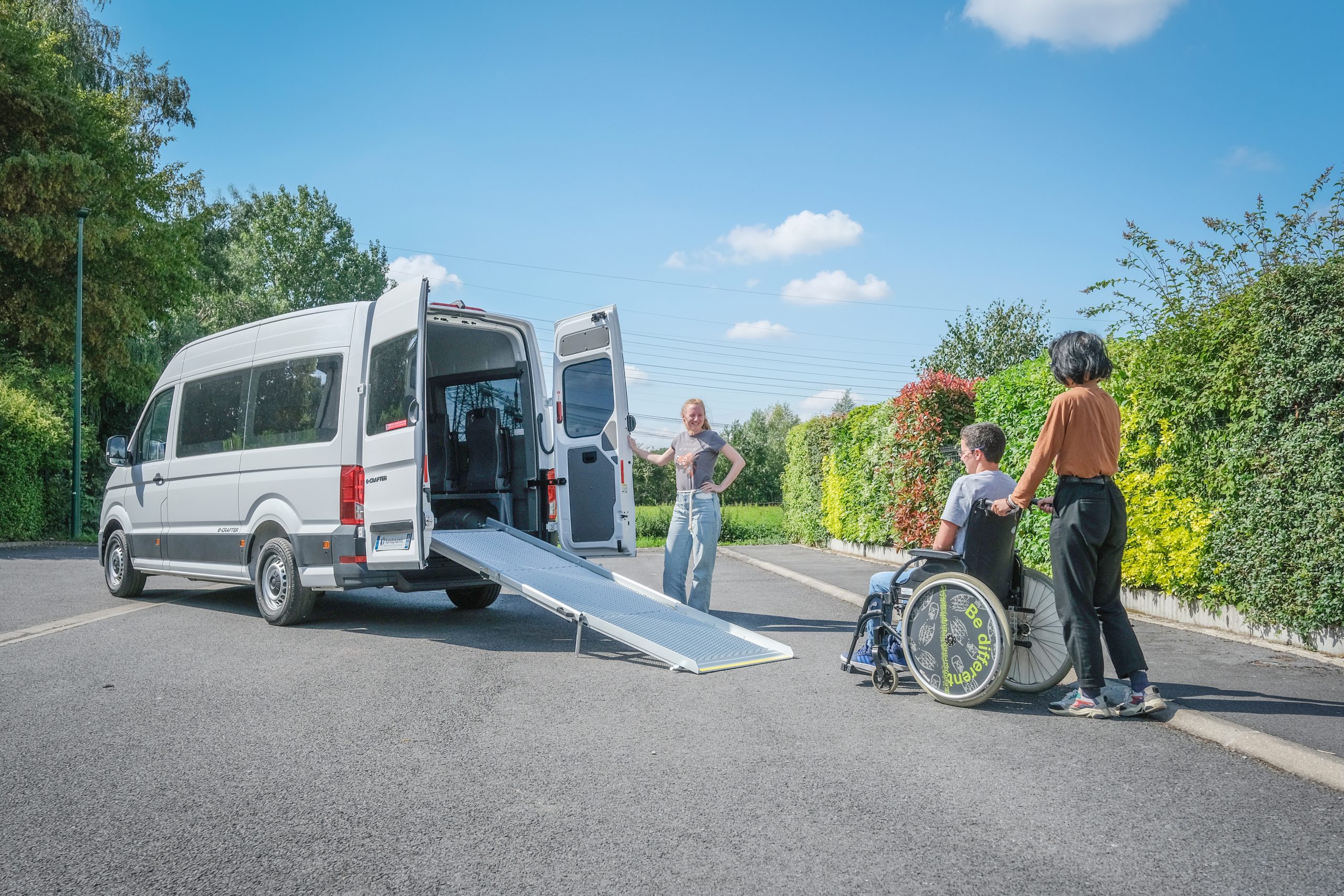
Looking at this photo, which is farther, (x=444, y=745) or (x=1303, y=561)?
(x=1303, y=561)

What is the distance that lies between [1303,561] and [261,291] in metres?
53.5

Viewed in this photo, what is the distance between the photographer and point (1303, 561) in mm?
6336

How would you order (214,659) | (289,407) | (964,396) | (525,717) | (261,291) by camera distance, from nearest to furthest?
(525,717) → (214,659) → (289,407) → (964,396) → (261,291)

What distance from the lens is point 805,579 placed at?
40.9 feet

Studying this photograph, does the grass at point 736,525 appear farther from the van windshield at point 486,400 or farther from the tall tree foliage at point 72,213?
the tall tree foliage at point 72,213

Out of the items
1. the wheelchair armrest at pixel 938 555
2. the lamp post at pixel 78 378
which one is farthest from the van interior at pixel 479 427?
the lamp post at pixel 78 378

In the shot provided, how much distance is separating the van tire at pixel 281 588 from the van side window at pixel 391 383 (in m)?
1.40

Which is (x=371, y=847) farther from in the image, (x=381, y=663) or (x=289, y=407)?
(x=289, y=407)

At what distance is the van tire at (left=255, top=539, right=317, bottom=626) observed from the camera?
315 inches

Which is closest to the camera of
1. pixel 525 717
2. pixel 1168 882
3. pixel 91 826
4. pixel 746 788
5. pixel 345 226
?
pixel 1168 882

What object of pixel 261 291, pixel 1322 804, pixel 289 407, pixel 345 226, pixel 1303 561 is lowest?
pixel 1322 804

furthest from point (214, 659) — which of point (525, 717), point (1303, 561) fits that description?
point (1303, 561)

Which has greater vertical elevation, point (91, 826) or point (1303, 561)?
point (1303, 561)

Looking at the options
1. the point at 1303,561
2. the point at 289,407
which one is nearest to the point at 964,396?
the point at 1303,561
